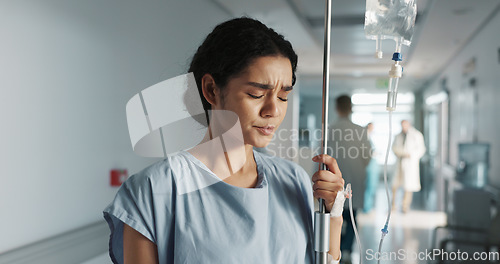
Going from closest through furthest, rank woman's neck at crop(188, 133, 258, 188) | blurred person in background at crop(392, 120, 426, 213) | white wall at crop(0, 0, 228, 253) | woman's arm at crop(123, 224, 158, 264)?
woman's arm at crop(123, 224, 158, 264)
woman's neck at crop(188, 133, 258, 188)
white wall at crop(0, 0, 228, 253)
blurred person in background at crop(392, 120, 426, 213)

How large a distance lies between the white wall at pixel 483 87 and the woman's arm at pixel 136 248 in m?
3.36

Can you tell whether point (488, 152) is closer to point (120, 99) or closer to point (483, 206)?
point (483, 206)

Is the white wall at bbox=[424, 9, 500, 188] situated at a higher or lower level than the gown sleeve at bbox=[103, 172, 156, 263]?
higher

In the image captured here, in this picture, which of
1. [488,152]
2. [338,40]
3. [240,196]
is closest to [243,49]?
[240,196]

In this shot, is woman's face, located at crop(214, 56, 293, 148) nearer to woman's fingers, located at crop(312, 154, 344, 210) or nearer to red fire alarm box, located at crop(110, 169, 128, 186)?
woman's fingers, located at crop(312, 154, 344, 210)

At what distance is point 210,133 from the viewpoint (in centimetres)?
72

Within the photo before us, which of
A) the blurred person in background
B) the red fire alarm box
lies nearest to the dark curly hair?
the red fire alarm box

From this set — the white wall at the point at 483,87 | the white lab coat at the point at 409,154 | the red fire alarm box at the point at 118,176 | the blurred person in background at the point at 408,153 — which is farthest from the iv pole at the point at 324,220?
the white wall at the point at 483,87

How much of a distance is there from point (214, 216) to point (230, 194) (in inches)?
1.8

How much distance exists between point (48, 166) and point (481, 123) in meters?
3.67

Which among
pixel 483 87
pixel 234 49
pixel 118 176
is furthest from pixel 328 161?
pixel 483 87

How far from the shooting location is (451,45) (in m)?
4.23

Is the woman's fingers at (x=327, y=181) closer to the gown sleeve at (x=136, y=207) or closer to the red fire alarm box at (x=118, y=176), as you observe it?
the gown sleeve at (x=136, y=207)

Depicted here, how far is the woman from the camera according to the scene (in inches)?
24.2
